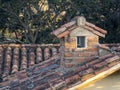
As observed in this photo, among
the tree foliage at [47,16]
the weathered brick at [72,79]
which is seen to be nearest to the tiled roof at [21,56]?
the weathered brick at [72,79]

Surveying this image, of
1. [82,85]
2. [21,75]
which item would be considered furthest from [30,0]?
[82,85]

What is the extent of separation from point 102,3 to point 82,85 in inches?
553

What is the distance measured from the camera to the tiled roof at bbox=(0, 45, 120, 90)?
5.74 meters

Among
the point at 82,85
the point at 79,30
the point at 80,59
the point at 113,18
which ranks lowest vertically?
the point at 82,85

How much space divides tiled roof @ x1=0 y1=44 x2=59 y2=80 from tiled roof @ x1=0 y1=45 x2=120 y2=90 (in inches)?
19.5

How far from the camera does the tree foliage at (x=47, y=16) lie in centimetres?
1898

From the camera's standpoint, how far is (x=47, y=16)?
20.2m

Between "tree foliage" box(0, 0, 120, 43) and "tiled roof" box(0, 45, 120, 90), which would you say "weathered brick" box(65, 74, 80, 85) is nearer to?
"tiled roof" box(0, 45, 120, 90)

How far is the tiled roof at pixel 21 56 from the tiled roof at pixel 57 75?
495 mm

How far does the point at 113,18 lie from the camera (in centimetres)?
1894

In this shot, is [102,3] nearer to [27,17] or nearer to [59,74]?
[27,17]

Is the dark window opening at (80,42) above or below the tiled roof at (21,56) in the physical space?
above

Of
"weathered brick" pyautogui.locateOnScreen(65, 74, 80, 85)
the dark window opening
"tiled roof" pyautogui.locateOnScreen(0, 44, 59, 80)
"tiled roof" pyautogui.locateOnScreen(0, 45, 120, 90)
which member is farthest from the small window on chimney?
"tiled roof" pyautogui.locateOnScreen(0, 44, 59, 80)

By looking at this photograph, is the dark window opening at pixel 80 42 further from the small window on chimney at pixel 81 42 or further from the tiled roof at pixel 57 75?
the tiled roof at pixel 57 75
